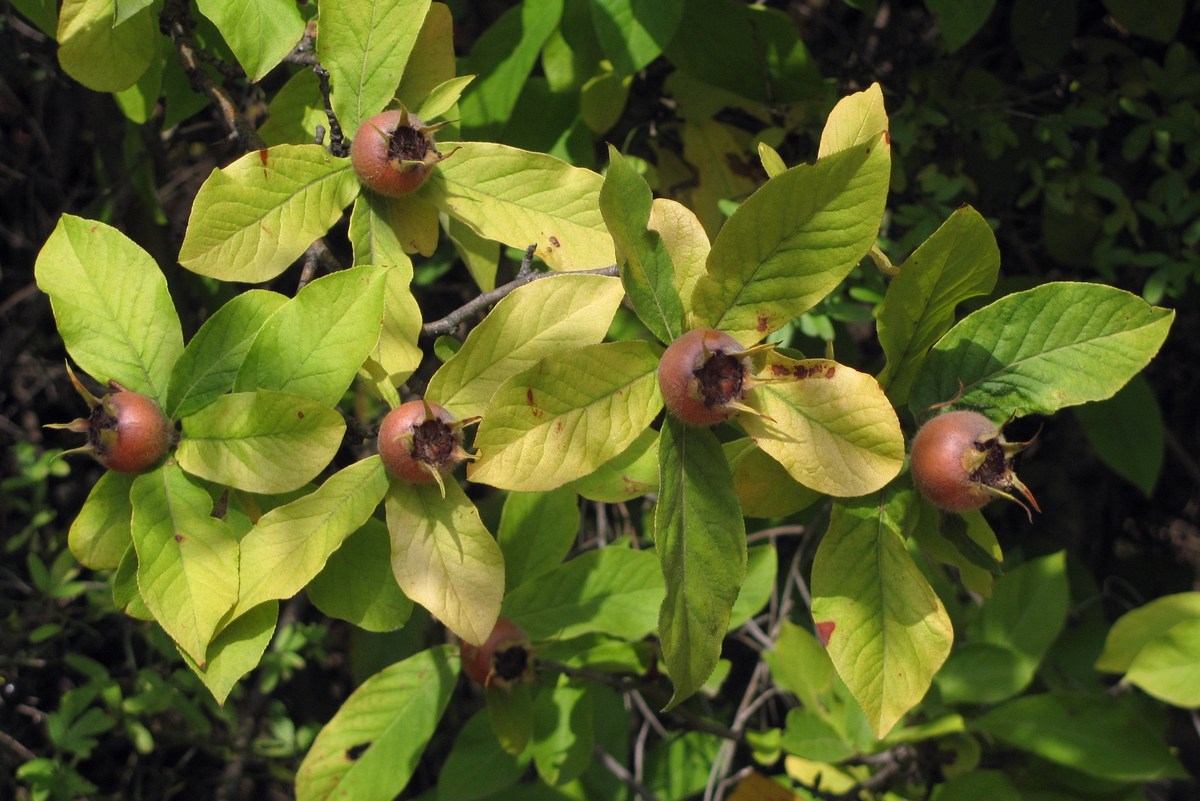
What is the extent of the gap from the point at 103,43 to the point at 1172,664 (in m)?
1.66

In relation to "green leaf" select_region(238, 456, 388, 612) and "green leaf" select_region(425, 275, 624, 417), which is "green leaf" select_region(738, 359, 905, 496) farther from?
"green leaf" select_region(238, 456, 388, 612)

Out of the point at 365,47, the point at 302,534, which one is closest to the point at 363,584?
the point at 302,534

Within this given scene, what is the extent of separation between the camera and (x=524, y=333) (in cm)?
106

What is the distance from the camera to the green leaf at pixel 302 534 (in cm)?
101

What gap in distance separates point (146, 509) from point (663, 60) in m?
1.37

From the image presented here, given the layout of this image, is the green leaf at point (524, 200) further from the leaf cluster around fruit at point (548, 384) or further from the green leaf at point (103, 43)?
the green leaf at point (103, 43)

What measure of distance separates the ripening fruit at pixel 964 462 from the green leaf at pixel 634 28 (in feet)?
2.31

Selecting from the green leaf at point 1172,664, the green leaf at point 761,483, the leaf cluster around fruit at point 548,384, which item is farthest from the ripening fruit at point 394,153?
the green leaf at point 1172,664

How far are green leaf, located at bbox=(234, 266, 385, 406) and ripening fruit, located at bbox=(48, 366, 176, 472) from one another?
97mm

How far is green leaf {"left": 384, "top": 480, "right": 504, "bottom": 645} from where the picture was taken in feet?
3.41

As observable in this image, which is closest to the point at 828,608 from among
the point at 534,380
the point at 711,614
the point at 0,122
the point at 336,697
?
the point at 711,614

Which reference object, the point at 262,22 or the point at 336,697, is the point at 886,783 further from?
the point at 262,22

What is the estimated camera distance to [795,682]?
5.82ft

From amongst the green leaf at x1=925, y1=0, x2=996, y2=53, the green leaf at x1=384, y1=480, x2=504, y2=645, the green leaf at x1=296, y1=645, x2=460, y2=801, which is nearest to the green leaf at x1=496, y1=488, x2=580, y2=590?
the green leaf at x1=296, y1=645, x2=460, y2=801
